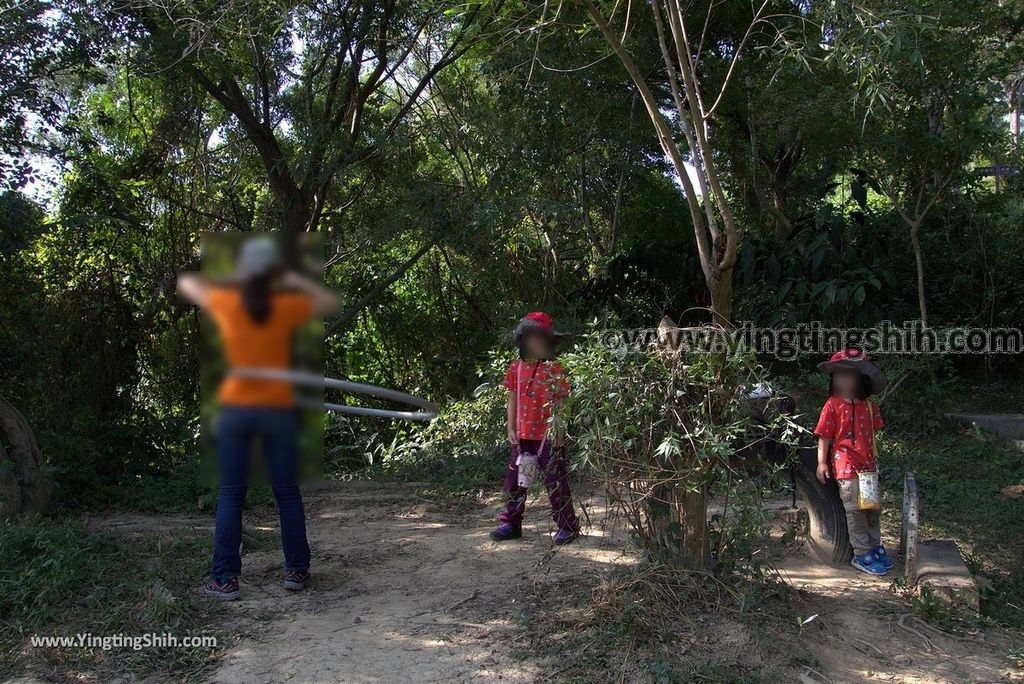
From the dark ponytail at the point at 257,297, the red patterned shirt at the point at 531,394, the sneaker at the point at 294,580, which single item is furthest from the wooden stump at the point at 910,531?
the dark ponytail at the point at 257,297

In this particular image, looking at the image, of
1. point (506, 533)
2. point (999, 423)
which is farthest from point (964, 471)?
point (506, 533)

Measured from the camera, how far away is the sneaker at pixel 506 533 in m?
5.88

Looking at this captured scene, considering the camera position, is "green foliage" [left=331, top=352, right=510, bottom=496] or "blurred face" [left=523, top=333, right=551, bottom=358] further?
"green foliage" [left=331, top=352, right=510, bottom=496]

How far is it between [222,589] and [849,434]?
12.2ft

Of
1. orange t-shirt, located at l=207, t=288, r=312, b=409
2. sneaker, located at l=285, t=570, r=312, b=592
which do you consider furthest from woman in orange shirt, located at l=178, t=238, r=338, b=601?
sneaker, located at l=285, t=570, r=312, b=592

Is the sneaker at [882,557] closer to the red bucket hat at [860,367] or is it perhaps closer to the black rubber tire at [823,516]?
the black rubber tire at [823,516]

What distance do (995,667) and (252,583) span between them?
386 cm

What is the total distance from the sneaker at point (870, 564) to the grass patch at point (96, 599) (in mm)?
3640

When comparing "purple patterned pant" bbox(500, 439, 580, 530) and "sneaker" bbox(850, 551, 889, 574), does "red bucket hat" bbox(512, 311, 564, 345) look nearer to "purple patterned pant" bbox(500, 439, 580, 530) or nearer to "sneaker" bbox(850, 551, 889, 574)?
"purple patterned pant" bbox(500, 439, 580, 530)

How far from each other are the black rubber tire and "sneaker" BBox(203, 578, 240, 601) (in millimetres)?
3387

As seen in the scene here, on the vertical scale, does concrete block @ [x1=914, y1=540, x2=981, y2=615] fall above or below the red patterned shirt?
below

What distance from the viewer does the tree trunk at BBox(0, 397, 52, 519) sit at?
5.98 m

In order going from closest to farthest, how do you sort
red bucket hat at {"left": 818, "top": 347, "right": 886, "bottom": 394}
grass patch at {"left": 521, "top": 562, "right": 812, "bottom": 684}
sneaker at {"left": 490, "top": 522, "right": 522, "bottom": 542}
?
1. grass patch at {"left": 521, "top": 562, "right": 812, "bottom": 684}
2. red bucket hat at {"left": 818, "top": 347, "right": 886, "bottom": 394}
3. sneaker at {"left": 490, "top": 522, "right": 522, "bottom": 542}

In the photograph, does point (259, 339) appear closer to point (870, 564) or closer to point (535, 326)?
point (535, 326)
